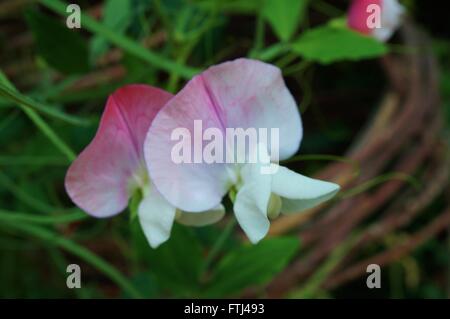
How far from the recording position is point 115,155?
541 millimetres

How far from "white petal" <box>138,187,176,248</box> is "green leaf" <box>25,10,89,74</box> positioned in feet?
0.94

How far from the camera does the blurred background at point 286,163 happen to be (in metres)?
0.76

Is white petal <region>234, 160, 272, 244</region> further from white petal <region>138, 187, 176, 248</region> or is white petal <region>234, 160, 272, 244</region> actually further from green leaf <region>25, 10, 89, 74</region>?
green leaf <region>25, 10, 89, 74</region>

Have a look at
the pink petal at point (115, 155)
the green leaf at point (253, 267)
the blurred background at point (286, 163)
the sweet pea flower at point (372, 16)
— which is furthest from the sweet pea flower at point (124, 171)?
the sweet pea flower at point (372, 16)

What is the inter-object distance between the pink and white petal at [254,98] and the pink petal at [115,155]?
42 millimetres

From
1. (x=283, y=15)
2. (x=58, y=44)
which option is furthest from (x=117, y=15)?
(x=283, y=15)

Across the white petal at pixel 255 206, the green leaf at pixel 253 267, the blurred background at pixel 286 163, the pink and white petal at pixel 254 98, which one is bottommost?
the white petal at pixel 255 206

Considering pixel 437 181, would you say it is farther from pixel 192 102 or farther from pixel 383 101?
pixel 192 102

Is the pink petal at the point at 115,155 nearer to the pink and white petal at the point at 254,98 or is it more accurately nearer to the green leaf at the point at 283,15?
the pink and white petal at the point at 254,98

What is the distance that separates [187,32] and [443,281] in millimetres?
570

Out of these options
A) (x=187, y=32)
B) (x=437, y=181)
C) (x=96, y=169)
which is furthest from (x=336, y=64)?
(x=96, y=169)

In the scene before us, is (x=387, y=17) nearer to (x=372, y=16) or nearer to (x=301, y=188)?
(x=372, y=16)

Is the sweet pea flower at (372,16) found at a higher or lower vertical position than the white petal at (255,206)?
higher

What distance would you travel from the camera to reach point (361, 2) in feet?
2.58
